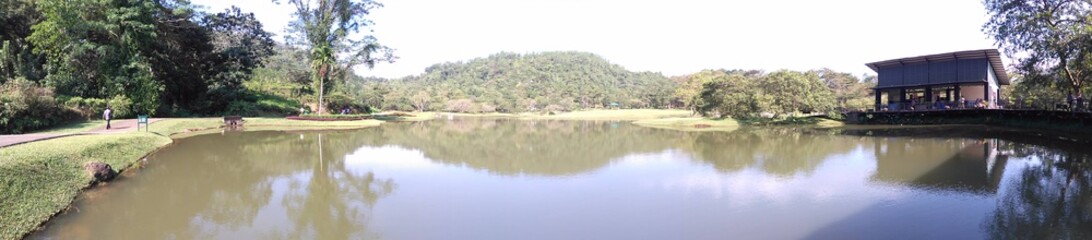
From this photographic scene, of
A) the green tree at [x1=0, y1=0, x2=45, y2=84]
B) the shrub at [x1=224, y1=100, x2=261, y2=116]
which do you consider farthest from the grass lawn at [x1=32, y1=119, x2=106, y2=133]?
the shrub at [x1=224, y1=100, x2=261, y2=116]

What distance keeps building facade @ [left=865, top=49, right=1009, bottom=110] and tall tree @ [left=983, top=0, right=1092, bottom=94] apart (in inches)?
145

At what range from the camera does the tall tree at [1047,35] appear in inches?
967

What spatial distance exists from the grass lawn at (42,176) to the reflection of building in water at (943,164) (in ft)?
54.2

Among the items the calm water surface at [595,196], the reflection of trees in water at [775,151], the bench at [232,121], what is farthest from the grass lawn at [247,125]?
the reflection of trees in water at [775,151]

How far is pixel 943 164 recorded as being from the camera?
15.2 m

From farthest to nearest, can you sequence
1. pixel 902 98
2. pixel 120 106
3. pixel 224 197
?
1. pixel 902 98
2. pixel 120 106
3. pixel 224 197

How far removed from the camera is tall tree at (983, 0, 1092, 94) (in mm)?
24558

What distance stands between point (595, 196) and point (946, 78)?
116 ft

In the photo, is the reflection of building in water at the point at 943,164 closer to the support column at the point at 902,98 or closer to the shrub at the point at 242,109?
the support column at the point at 902,98

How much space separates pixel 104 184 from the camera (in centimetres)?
1138

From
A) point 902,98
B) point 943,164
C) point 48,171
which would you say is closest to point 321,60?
point 48,171

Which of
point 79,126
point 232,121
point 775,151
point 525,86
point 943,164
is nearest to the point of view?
point 943,164

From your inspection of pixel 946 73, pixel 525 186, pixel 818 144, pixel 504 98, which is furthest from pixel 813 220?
pixel 504 98

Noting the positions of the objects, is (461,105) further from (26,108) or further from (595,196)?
(595,196)
